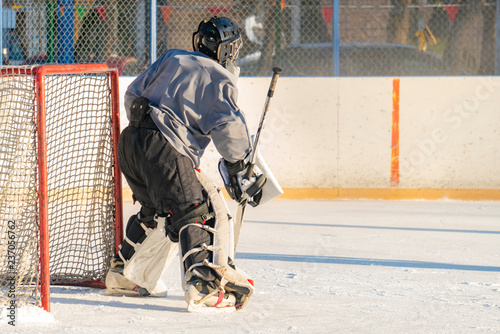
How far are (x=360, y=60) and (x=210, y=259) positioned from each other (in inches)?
295

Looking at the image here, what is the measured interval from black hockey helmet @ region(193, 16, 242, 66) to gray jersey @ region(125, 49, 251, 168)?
0.09 meters

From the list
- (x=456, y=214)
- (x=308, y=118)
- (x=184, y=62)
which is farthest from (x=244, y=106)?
(x=184, y=62)

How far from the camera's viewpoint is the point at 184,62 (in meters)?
3.60

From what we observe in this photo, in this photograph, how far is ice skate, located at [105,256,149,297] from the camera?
13.0ft

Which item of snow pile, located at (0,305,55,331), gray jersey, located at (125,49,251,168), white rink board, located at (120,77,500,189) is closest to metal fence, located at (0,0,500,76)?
white rink board, located at (120,77,500,189)

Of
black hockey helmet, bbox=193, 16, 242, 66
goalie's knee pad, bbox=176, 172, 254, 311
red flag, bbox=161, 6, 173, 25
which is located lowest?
goalie's knee pad, bbox=176, 172, 254, 311

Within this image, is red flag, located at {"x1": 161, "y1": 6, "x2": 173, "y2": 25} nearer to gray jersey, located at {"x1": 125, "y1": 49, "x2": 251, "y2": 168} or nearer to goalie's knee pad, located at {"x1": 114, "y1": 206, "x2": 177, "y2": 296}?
goalie's knee pad, located at {"x1": 114, "y1": 206, "x2": 177, "y2": 296}

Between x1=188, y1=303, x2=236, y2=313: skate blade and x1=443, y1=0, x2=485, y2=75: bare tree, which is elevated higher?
x1=443, y1=0, x2=485, y2=75: bare tree

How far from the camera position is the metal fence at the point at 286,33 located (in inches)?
348

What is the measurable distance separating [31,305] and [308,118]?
530 cm

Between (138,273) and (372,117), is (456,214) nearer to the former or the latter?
(372,117)

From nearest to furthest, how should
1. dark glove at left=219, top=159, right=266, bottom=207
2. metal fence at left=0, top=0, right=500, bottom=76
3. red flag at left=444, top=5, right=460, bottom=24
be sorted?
dark glove at left=219, top=159, right=266, bottom=207 → metal fence at left=0, top=0, right=500, bottom=76 → red flag at left=444, top=5, right=460, bottom=24

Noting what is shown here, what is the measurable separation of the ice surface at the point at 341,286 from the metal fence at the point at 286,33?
105 inches

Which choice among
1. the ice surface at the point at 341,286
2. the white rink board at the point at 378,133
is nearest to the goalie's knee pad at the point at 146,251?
the ice surface at the point at 341,286
